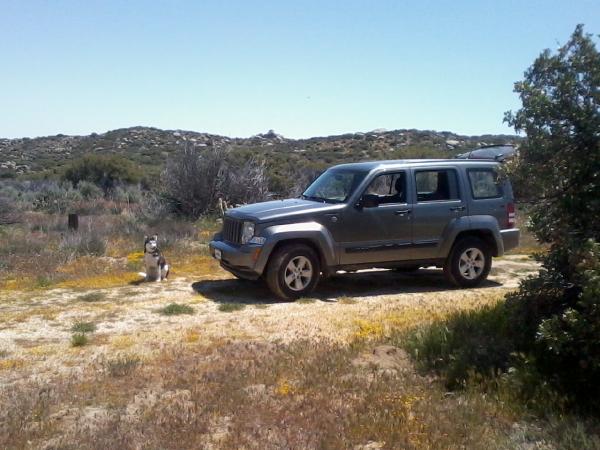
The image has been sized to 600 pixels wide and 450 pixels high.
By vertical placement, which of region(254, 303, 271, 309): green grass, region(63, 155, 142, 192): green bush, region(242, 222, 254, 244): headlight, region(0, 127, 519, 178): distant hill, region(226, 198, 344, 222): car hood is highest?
region(0, 127, 519, 178): distant hill

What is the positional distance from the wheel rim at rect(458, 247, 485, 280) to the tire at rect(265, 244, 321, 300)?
7.38 feet

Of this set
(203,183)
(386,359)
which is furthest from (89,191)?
(386,359)

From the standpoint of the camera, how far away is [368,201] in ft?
29.1

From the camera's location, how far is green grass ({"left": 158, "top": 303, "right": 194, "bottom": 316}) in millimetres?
7832

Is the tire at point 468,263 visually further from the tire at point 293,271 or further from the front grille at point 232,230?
the front grille at point 232,230

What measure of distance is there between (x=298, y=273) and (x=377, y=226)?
132cm

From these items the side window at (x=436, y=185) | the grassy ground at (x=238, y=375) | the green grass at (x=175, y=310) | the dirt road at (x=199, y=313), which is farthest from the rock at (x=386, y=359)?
the side window at (x=436, y=185)

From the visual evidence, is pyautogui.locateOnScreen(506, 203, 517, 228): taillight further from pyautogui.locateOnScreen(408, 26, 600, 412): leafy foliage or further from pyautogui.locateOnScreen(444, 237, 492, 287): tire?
pyautogui.locateOnScreen(408, 26, 600, 412): leafy foliage

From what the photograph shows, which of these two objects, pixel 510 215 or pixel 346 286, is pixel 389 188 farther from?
pixel 510 215

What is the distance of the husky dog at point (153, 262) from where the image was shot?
31.6 ft

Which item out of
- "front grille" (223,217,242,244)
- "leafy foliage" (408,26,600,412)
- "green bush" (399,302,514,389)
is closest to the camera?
"leafy foliage" (408,26,600,412)

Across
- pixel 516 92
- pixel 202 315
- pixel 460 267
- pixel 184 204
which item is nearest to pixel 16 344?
pixel 202 315

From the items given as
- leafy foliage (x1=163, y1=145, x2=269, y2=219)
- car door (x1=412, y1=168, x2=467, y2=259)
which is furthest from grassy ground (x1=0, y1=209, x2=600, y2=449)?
leafy foliage (x1=163, y1=145, x2=269, y2=219)

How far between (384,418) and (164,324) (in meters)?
3.69
